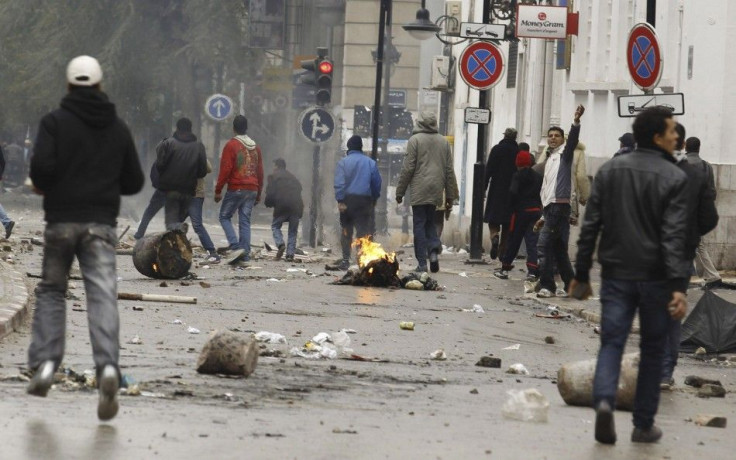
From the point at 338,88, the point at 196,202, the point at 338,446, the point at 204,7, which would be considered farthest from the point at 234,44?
the point at 338,446

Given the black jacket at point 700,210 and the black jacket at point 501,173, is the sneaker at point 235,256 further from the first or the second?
the black jacket at point 700,210

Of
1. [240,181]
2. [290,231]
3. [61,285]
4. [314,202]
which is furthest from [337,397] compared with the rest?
[314,202]

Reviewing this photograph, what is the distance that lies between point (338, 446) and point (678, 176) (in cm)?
199

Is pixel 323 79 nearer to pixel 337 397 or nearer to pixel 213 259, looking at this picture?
pixel 213 259

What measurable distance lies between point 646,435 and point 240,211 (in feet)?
51.5

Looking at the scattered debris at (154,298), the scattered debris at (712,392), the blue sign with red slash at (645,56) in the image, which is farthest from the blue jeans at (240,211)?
the scattered debris at (712,392)

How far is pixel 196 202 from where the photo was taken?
24.3 metres

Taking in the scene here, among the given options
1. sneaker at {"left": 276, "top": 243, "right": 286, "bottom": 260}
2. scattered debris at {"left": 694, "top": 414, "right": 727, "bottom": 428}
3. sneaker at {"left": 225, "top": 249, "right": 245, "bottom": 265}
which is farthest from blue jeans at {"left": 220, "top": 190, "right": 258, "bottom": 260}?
scattered debris at {"left": 694, "top": 414, "right": 727, "bottom": 428}

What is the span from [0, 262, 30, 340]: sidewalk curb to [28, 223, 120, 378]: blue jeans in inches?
129

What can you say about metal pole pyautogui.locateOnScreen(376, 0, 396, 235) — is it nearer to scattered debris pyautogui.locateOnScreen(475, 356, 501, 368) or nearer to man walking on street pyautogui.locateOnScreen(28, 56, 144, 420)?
scattered debris pyautogui.locateOnScreen(475, 356, 501, 368)

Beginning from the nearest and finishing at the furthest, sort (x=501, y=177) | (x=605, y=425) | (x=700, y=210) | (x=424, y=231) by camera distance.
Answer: (x=605, y=425), (x=700, y=210), (x=424, y=231), (x=501, y=177)

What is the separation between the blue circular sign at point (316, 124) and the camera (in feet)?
98.8

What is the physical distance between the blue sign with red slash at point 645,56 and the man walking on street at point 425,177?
11.3 feet

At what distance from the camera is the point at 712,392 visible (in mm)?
11023
